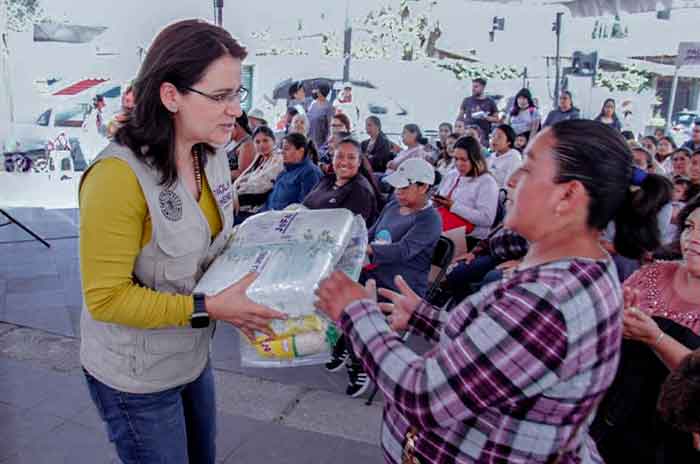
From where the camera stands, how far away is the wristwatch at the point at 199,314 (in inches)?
51.2

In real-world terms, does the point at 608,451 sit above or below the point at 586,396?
below

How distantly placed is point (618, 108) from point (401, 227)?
9467 millimetres

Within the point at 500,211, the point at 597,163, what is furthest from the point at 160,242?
the point at 500,211

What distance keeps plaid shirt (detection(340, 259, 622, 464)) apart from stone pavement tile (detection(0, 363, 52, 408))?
2673mm

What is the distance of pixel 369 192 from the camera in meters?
4.31

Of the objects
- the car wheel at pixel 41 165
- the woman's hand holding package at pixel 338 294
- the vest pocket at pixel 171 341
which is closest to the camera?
the woman's hand holding package at pixel 338 294

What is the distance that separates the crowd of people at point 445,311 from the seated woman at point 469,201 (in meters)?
2.50

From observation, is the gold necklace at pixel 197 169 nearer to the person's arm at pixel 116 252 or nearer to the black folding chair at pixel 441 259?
the person's arm at pixel 116 252

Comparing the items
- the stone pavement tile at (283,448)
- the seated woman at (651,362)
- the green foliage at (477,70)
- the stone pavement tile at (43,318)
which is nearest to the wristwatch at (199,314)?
the seated woman at (651,362)

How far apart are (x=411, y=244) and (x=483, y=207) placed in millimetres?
1419

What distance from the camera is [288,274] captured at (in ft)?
4.38

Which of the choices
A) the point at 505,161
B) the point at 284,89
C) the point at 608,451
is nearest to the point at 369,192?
the point at 505,161

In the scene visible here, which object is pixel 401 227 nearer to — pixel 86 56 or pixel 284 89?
pixel 86 56

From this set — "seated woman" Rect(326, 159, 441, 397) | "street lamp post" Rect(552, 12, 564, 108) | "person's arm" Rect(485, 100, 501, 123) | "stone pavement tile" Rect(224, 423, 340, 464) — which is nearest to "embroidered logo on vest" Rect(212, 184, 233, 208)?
"stone pavement tile" Rect(224, 423, 340, 464)
